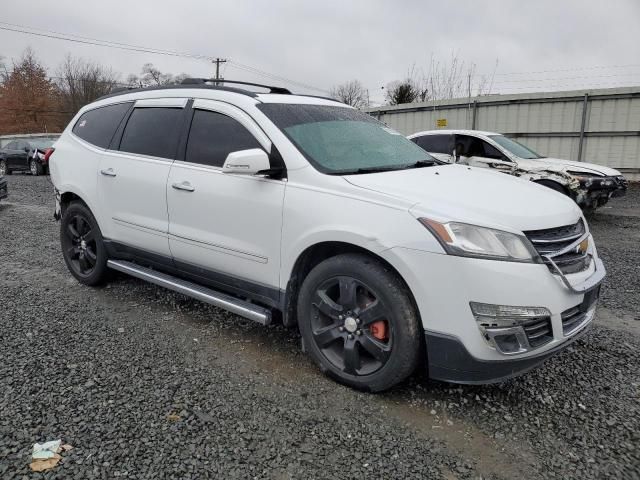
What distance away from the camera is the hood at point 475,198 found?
256 cm

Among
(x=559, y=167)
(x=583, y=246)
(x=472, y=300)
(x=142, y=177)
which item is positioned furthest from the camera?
(x=559, y=167)

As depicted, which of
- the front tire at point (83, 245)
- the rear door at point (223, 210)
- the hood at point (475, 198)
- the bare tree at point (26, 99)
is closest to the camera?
the hood at point (475, 198)

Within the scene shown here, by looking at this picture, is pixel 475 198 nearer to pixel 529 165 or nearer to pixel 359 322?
pixel 359 322

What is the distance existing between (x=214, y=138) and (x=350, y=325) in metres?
1.73

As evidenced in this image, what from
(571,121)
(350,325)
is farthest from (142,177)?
(571,121)

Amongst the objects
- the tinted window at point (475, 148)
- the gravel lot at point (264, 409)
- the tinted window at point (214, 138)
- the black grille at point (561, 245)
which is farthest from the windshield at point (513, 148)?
the tinted window at point (214, 138)

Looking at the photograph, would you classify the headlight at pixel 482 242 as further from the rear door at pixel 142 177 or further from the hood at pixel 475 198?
the rear door at pixel 142 177

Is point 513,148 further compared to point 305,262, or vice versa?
point 513,148

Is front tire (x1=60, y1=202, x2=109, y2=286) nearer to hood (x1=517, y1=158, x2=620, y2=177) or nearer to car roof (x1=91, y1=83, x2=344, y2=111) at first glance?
car roof (x1=91, y1=83, x2=344, y2=111)

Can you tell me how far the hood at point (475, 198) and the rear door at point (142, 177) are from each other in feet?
5.53

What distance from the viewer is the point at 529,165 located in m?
8.77

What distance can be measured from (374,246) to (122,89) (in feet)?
11.2

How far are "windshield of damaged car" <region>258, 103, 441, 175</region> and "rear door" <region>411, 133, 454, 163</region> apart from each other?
18.9ft

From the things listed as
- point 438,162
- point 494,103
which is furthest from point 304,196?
point 494,103
